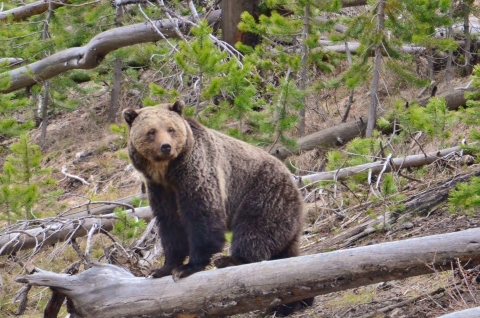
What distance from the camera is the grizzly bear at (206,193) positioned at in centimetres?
601

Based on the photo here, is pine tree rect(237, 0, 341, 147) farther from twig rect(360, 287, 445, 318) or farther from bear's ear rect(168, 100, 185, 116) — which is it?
twig rect(360, 287, 445, 318)

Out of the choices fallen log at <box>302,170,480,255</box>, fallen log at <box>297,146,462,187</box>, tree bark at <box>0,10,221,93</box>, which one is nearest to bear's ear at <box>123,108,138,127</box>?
fallen log at <box>302,170,480,255</box>

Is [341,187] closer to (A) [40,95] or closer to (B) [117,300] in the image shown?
(B) [117,300]

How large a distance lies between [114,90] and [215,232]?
9.59m

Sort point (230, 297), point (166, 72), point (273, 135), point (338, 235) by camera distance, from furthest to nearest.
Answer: point (166, 72) → point (273, 135) → point (338, 235) → point (230, 297)

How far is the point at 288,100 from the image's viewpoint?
31.0ft

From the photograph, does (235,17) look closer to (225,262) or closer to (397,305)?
(225,262)

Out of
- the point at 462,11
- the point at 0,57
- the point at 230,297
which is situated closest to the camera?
the point at 230,297

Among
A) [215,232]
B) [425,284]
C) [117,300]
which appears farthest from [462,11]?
[117,300]

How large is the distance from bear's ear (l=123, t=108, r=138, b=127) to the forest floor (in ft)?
6.54

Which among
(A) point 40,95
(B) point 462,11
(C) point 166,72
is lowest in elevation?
(A) point 40,95

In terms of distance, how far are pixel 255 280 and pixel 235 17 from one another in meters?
8.64

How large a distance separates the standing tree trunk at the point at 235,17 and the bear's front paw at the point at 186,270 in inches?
310

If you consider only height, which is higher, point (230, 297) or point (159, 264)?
point (230, 297)
